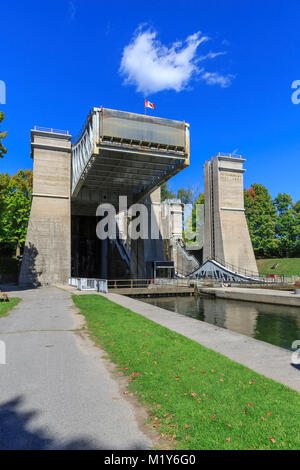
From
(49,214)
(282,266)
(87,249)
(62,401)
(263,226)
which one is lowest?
(62,401)

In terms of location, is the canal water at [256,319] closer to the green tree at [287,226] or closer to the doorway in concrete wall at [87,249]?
the doorway in concrete wall at [87,249]

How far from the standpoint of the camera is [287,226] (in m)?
65.4

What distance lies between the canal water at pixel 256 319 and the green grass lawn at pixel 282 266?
29.2m

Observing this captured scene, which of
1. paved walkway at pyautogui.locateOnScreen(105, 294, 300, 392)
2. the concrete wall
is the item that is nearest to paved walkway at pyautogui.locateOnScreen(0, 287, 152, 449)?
paved walkway at pyautogui.locateOnScreen(105, 294, 300, 392)

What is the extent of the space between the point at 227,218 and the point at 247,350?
45072 mm

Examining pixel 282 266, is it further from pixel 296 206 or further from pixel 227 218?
pixel 296 206

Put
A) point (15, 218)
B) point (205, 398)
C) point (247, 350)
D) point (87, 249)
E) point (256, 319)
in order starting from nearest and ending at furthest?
point (205, 398), point (247, 350), point (256, 319), point (15, 218), point (87, 249)

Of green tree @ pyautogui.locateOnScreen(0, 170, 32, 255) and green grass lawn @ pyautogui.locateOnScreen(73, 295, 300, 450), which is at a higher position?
green tree @ pyautogui.locateOnScreen(0, 170, 32, 255)

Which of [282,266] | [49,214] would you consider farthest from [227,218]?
[49,214]

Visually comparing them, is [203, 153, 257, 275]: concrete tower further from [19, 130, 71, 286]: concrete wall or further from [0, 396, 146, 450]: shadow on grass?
[0, 396, 146, 450]: shadow on grass

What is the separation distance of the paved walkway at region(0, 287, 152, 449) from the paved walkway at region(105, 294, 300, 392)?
3.25 m

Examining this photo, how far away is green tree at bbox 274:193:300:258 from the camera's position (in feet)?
209

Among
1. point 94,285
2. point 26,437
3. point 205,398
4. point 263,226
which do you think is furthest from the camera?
point 263,226

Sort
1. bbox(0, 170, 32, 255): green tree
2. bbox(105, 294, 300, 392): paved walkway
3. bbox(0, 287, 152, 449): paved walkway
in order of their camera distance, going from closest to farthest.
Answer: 1. bbox(0, 287, 152, 449): paved walkway
2. bbox(105, 294, 300, 392): paved walkway
3. bbox(0, 170, 32, 255): green tree
